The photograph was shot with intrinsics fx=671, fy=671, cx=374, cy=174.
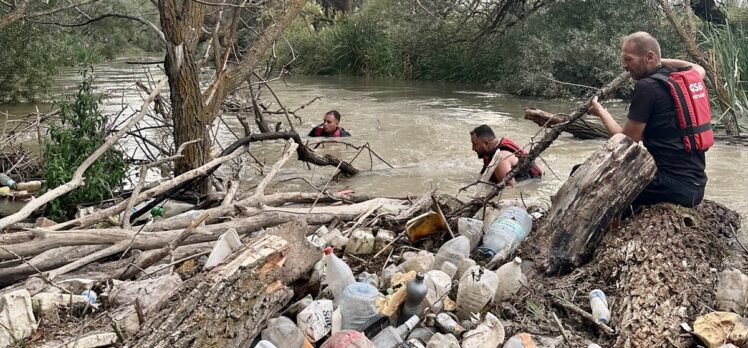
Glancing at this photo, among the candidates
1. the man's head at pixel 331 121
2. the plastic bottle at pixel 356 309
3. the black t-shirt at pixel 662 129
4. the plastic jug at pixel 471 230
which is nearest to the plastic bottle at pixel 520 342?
the plastic bottle at pixel 356 309

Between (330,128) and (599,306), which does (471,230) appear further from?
(330,128)

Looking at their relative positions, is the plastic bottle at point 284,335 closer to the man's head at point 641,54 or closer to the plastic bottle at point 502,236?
the plastic bottle at point 502,236

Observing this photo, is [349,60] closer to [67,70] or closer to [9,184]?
[67,70]

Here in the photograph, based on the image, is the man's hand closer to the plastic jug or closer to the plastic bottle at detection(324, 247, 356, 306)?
the plastic jug

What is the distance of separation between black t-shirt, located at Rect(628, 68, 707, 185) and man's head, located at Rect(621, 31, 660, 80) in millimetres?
81

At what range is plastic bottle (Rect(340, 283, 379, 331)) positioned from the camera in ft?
10.3

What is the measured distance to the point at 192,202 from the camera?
5.57 metres

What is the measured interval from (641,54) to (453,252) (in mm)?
1843

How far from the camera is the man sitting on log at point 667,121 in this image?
420 cm

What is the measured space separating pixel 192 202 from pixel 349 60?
17.4 metres

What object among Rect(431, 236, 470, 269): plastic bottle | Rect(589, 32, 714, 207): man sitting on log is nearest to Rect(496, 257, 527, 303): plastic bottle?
Rect(431, 236, 470, 269): plastic bottle

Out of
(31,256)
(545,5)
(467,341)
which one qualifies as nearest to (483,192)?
(467,341)

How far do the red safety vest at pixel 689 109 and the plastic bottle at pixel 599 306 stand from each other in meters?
1.44

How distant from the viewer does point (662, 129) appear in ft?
14.1
